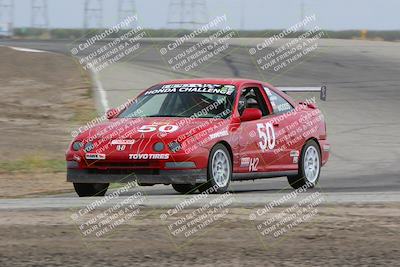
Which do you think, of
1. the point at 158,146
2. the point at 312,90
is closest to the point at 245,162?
the point at 158,146

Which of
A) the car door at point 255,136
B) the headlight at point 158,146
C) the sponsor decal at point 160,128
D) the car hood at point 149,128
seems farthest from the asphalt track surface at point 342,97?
the sponsor decal at point 160,128

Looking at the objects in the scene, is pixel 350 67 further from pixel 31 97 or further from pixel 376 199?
pixel 376 199

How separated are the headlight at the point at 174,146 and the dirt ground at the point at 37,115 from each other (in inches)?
100

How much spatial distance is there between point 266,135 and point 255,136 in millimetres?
271

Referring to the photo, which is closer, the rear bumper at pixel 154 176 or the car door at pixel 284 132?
the rear bumper at pixel 154 176

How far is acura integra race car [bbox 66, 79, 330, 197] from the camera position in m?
11.6

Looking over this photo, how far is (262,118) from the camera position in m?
13.0

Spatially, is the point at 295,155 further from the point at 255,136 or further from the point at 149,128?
the point at 149,128

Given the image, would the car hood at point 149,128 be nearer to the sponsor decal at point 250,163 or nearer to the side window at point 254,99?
the sponsor decal at point 250,163

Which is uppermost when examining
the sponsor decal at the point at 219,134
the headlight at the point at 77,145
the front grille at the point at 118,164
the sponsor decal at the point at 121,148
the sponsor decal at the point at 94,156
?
the sponsor decal at the point at 219,134

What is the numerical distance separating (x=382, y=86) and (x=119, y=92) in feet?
25.6

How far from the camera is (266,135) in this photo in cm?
1288

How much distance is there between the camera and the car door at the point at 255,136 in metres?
12.5

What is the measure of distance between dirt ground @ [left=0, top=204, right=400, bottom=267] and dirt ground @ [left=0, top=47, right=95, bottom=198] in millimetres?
4774
